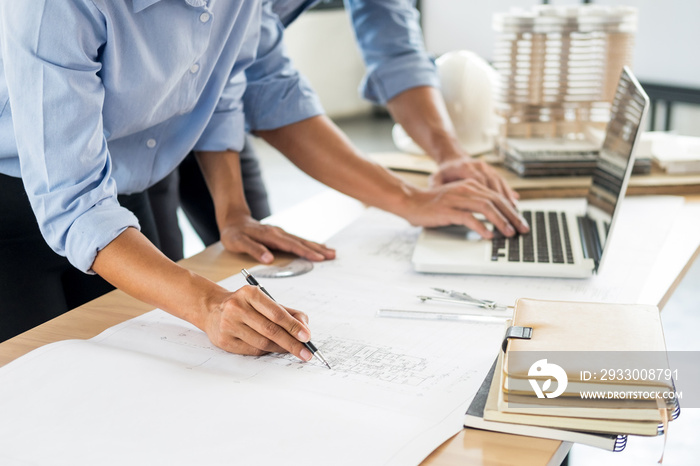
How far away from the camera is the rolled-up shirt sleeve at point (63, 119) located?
963 millimetres

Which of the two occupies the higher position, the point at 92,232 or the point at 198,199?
the point at 92,232

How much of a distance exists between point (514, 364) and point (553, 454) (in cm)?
9

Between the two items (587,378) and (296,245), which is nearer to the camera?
(587,378)

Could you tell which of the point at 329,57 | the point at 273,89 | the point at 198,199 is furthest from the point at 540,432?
the point at 329,57

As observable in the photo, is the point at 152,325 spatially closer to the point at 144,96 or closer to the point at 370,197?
the point at 144,96

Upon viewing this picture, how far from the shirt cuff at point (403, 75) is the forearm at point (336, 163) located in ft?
1.01

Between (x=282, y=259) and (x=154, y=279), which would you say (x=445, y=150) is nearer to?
(x=282, y=259)

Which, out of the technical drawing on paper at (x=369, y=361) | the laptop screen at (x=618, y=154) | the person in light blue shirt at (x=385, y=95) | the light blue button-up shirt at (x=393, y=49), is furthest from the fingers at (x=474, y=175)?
the technical drawing on paper at (x=369, y=361)

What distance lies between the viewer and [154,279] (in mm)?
1020

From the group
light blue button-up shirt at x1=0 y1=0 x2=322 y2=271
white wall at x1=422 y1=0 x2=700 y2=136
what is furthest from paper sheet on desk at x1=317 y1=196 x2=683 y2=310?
Answer: white wall at x1=422 y1=0 x2=700 y2=136

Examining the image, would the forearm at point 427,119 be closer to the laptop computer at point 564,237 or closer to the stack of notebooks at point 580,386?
the laptop computer at point 564,237

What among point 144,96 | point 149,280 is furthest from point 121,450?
point 144,96

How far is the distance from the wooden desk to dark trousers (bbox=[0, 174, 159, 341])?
170 mm

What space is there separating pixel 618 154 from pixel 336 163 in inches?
20.9
